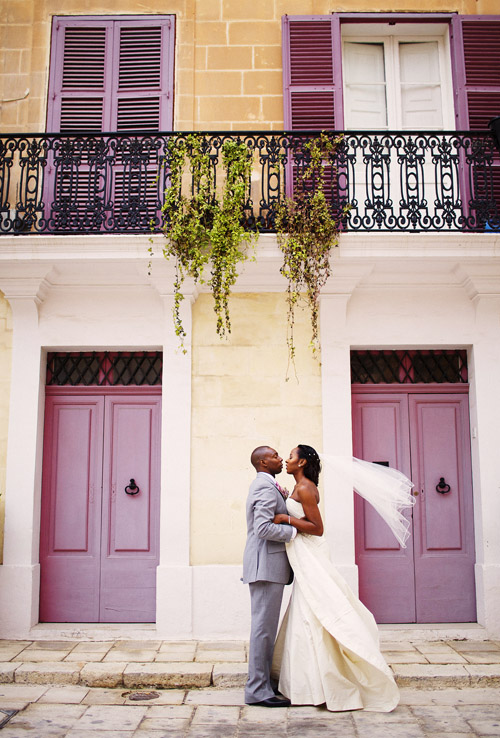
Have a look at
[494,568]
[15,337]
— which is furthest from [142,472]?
[494,568]

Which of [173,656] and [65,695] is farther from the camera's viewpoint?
[173,656]

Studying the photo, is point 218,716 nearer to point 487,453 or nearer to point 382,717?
point 382,717

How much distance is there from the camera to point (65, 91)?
24.1 feet

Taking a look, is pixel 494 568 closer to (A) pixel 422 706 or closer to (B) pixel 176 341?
(A) pixel 422 706

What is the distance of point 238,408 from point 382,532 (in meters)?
2.01

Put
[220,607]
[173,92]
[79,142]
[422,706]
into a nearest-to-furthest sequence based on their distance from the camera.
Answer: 1. [422,706]
2. [220,607]
3. [79,142]
4. [173,92]

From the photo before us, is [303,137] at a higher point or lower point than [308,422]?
higher

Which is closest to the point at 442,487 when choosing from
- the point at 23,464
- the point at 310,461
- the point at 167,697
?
the point at 310,461

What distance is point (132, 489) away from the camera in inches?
268

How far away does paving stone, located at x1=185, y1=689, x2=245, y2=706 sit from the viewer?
15.7 ft

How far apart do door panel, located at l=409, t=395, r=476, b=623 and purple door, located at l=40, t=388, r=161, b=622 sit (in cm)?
281

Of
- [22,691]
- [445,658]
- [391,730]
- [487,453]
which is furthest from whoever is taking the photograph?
[487,453]

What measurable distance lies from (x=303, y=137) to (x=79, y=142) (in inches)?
93.5

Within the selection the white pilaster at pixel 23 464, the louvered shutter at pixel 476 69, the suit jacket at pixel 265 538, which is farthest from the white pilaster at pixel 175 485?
the louvered shutter at pixel 476 69
